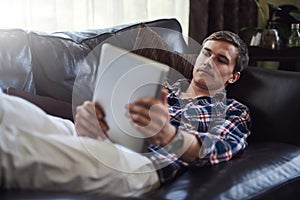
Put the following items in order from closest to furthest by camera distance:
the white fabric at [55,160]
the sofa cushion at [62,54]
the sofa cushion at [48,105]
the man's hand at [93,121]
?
the white fabric at [55,160] → the man's hand at [93,121] → the sofa cushion at [48,105] → the sofa cushion at [62,54]

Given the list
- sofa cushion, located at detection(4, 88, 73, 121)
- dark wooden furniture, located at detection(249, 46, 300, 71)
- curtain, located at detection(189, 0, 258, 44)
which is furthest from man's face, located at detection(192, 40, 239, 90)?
curtain, located at detection(189, 0, 258, 44)

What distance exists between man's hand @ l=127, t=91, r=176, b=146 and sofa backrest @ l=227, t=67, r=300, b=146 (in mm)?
655

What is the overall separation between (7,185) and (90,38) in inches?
39.8

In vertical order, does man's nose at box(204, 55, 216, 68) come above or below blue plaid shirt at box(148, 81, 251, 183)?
above

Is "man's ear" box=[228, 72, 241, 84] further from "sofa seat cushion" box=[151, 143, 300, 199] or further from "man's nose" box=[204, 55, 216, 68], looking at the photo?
"sofa seat cushion" box=[151, 143, 300, 199]

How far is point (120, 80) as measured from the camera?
46.1 inches

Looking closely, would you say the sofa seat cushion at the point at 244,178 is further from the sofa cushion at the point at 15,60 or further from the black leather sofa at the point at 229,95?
the sofa cushion at the point at 15,60

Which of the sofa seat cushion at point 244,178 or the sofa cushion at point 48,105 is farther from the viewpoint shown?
the sofa cushion at point 48,105

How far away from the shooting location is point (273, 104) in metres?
1.69

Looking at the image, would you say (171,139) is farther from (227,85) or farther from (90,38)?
(90,38)

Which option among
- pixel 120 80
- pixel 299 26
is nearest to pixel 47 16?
pixel 120 80

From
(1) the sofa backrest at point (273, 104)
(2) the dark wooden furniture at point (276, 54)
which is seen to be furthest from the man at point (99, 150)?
(2) the dark wooden furniture at point (276, 54)

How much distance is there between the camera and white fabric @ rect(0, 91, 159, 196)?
99 centimetres

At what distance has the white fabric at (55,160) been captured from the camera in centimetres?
99
